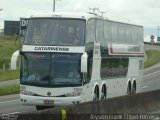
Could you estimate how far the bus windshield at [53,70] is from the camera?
2116cm

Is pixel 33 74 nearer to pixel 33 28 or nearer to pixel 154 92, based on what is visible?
pixel 33 28

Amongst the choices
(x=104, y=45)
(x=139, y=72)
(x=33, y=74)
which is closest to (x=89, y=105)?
(x=33, y=74)

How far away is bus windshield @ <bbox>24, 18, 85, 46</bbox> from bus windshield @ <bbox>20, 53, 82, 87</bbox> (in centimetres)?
53

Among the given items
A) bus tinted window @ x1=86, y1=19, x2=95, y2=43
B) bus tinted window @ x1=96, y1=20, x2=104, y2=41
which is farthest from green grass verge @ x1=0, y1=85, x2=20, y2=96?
bus tinted window @ x1=86, y1=19, x2=95, y2=43

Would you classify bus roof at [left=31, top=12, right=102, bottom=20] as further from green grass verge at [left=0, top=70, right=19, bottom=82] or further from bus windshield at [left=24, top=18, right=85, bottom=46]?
green grass verge at [left=0, top=70, right=19, bottom=82]

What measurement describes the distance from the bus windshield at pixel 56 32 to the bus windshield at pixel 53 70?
530mm

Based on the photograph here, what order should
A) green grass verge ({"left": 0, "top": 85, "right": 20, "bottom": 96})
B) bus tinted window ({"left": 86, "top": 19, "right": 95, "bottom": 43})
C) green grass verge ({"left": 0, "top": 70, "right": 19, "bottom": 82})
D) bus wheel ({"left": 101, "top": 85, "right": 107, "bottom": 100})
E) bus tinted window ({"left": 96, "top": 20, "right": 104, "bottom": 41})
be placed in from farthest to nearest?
green grass verge ({"left": 0, "top": 70, "right": 19, "bottom": 82}), green grass verge ({"left": 0, "top": 85, "right": 20, "bottom": 96}), bus wheel ({"left": 101, "top": 85, "right": 107, "bottom": 100}), bus tinted window ({"left": 96, "top": 20, "right": 104, "bottom": 41}), bus tinted window ({"left": 86, "top": 19, "right": 95, "bottom": 43})

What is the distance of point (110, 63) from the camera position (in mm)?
25281

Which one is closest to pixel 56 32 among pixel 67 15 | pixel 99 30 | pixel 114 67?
pixel 67 15

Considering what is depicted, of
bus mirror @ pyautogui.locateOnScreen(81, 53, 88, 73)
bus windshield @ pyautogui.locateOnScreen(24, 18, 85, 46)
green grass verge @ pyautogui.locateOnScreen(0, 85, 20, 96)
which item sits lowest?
green grass verge @ pyautogui.locateOnScreen(0, 85, 20, 96)

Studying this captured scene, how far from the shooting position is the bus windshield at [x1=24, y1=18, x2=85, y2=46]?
2153 cm

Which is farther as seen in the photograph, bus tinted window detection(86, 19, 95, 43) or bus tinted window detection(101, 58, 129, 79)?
bus tinted window detection(101, 58, 129, 79)

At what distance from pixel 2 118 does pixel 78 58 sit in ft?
35.1

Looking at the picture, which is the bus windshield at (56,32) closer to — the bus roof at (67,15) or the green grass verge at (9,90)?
the bus roof at (67,15)
